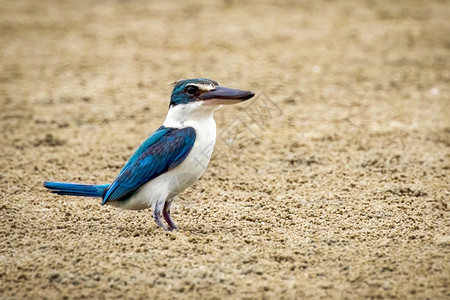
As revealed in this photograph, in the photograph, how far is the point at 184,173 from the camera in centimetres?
337

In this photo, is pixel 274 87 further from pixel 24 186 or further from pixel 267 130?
pixel 24 186

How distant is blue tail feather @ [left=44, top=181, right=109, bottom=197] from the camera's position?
3.51 m

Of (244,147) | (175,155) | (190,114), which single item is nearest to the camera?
(175,155)

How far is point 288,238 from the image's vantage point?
3.35m

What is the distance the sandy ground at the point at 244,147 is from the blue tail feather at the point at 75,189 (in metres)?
0.22

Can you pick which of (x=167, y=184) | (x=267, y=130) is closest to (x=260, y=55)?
(x=267, y=130)

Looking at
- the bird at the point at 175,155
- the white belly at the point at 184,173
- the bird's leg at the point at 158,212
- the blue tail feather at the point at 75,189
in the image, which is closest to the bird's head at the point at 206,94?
the bird at the point at 175,155

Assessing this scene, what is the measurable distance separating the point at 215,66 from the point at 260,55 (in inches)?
29.7

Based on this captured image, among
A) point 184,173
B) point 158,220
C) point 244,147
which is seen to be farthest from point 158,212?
point 244,147

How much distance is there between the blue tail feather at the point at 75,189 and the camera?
11.5 ft

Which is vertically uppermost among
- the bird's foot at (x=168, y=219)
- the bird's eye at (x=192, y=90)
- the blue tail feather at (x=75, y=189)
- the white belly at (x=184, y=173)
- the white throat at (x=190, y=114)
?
the bird's eye at (x=192, y=90)

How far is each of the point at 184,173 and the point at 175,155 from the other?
12 cm

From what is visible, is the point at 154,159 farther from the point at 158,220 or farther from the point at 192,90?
the point at 192,90

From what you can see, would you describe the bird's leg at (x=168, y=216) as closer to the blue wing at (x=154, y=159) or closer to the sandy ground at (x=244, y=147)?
the sandy ground at (x=244, y=147)
